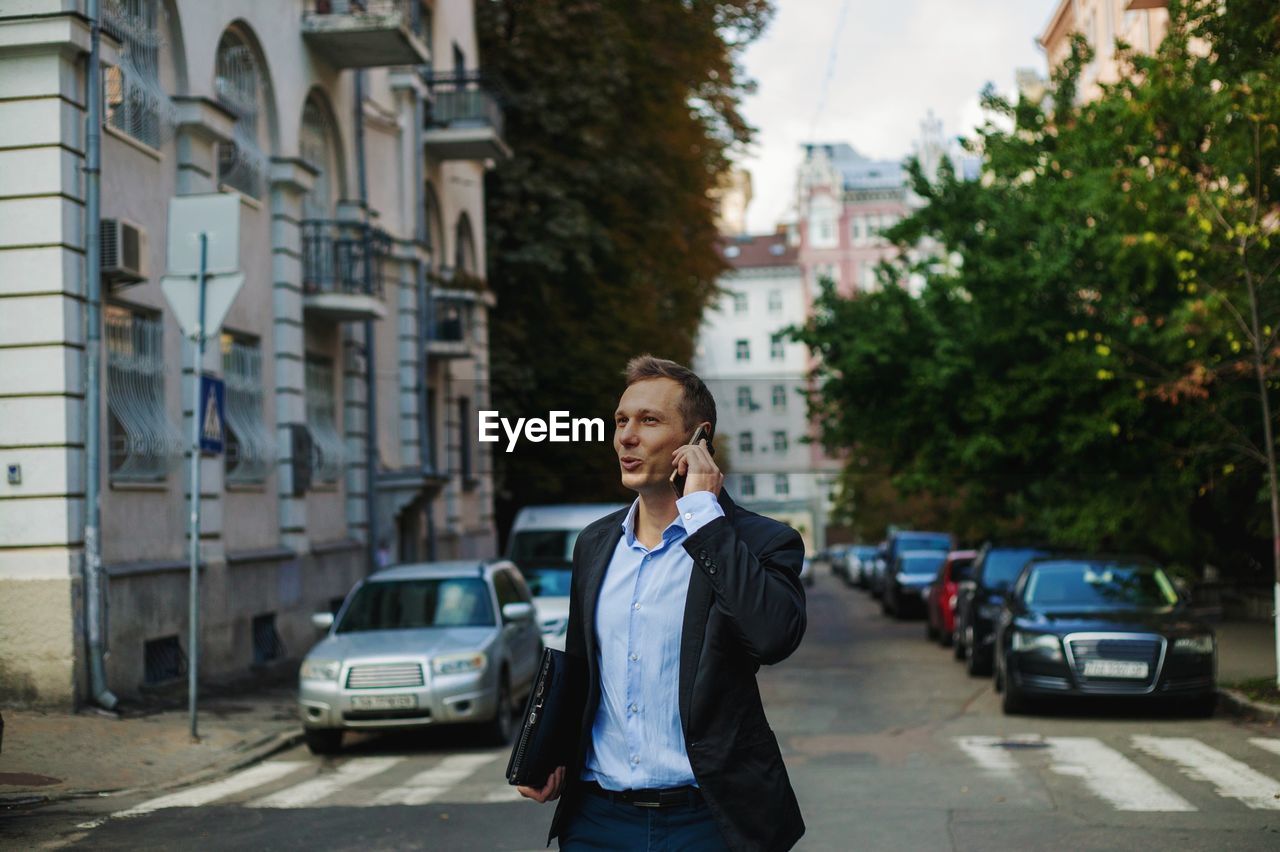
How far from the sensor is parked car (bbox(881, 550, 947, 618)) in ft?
121

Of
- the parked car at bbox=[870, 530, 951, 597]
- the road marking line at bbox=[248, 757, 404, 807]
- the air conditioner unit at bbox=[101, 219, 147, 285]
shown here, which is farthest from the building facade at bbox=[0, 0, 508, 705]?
the parked car at bbox=[870, 530, 951, 597]

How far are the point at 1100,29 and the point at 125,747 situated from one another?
51.0 meters

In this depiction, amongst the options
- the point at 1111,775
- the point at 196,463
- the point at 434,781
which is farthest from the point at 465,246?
the point at 1111,775

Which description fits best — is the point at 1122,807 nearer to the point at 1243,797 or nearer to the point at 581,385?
the point at 1243,797

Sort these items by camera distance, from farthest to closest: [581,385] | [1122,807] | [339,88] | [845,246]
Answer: [845,246], [581,385], [339,88], [1122,807]

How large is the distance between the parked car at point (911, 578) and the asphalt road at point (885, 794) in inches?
790

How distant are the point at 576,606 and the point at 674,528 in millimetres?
393

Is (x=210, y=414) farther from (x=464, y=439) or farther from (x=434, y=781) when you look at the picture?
(x=464, y=439)

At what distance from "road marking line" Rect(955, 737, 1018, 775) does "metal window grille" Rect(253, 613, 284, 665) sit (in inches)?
393

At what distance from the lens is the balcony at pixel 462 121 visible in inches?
1169

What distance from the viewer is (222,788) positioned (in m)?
11.7

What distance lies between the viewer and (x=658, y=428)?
166 inches

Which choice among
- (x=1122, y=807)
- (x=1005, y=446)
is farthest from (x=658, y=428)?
(x=1005, y=446)

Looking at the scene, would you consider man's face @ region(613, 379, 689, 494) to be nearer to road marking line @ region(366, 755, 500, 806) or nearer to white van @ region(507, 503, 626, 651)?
road marking line @ region(366, 755, 500, 806)
